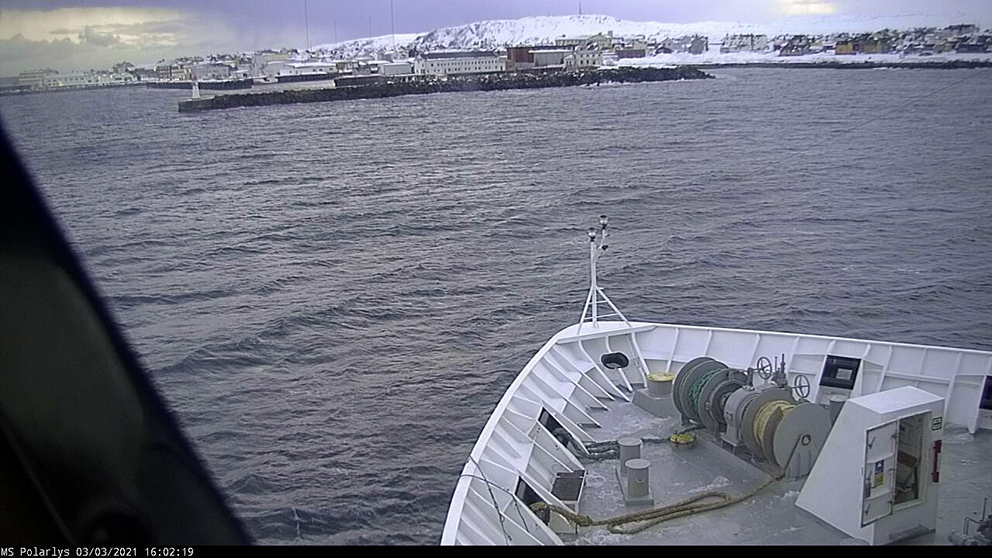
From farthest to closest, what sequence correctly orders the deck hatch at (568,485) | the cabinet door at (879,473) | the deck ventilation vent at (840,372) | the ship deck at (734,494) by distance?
the deck ventilation vent at (840,372)
the deck hatch at (568,485)
the ship deck at (734,494)
the cabinet door at (879,473)

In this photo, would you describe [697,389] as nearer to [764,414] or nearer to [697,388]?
[697,388]

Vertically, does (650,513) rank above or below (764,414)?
below

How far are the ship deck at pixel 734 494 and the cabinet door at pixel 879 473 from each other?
0.33ft

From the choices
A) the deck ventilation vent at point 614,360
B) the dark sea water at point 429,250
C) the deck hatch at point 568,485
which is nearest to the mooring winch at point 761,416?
the deck hatch at point 568,485

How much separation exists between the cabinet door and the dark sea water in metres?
2.62

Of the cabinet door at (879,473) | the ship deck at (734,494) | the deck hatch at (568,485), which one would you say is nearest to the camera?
the cabinet door at (879,473)

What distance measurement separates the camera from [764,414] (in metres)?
2.52

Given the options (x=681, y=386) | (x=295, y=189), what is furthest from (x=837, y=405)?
(x=295, y=189)

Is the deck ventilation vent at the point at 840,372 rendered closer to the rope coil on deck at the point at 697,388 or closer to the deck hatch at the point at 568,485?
the rope coil on deck at the point at 697,388

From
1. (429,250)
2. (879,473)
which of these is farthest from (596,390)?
(429,250)

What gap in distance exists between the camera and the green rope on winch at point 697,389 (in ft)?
9.32

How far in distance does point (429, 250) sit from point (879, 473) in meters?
9.68

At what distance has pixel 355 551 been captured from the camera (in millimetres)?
1488

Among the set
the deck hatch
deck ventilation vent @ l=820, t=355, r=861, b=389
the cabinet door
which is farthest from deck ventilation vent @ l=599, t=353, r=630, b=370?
the cabinet door
